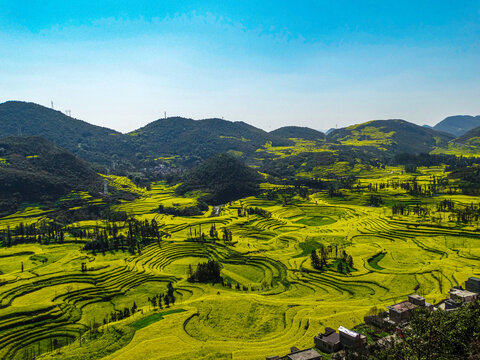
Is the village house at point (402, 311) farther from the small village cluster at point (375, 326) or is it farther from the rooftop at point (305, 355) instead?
the rooftop at point (305, 355)

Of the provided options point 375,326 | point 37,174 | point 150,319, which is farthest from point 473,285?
point 37,174

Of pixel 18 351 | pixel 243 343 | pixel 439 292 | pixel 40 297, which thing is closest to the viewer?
pixel 243 343

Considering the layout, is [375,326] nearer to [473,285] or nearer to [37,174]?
[473,285]

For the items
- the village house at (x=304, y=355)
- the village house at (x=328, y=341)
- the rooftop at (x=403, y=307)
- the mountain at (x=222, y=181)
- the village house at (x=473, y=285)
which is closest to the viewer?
the village house at (x=304, y=355)

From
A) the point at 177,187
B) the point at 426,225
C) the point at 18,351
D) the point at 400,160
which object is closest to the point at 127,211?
the point at 177,187

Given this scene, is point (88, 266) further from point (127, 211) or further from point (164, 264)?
point (127, 211)

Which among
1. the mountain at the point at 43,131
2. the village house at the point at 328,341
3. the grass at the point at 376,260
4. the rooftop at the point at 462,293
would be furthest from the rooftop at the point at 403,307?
the mountain at the point at 43,131

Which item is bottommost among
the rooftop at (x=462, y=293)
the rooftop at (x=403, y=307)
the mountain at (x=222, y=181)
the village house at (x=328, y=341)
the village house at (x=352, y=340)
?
the village house at (x=328, y=341)
